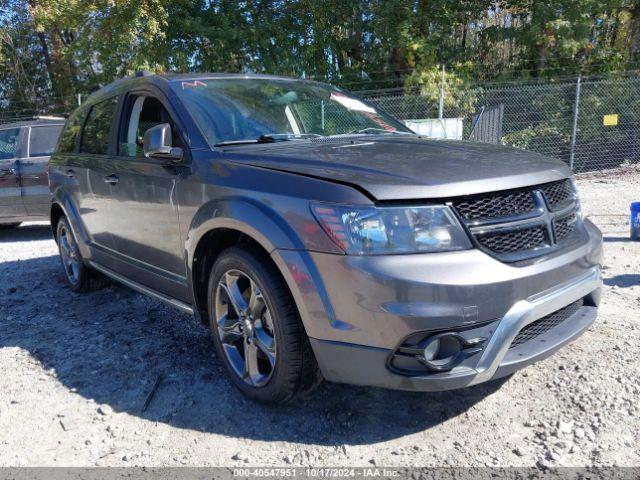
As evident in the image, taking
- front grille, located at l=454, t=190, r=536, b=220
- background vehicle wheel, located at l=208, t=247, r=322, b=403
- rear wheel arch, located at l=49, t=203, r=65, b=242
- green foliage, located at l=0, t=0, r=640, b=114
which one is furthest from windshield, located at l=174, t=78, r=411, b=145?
green foliage, located at l=0, t=0, r=640, b=114

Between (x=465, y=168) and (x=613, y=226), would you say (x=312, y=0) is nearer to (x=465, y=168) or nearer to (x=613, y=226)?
(x=613, y=226)

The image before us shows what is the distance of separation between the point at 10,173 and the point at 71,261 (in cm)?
359

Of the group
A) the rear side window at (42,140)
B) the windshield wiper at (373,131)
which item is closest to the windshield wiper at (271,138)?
the windshield wiper at (373,131)

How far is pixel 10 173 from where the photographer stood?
7.78 meters

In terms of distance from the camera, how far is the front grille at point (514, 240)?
2346 millimetres

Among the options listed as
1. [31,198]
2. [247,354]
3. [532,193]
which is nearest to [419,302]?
[532,193]

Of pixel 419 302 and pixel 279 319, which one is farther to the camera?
pixel 279 319

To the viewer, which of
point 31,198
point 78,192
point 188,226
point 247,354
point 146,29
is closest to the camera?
point 247,354

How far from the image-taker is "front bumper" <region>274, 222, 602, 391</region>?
2.19 m

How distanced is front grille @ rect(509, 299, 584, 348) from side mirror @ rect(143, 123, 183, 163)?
2043 millimetres

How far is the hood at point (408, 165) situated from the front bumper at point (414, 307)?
0.98 feet

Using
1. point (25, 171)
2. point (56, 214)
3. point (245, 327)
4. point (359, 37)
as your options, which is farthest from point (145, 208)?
point (359, 37)

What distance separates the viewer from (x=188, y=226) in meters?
3.09

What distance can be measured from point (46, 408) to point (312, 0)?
14724 mm
